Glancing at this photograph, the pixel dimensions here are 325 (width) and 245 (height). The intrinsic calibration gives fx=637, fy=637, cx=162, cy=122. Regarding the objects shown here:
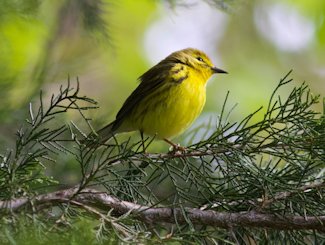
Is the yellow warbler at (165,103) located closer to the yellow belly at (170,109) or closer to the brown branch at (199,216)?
the yellow belly at (170,109)

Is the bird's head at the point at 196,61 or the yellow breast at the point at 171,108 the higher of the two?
the bird's head at the point at 196,61

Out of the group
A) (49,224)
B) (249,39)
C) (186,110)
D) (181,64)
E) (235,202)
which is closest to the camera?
(49,224)

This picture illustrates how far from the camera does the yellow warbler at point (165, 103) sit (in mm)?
3756

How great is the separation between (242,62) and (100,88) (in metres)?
2.00

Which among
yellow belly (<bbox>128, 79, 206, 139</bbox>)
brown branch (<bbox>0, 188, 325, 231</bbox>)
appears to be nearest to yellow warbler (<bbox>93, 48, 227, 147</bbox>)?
yellow belly (<bbox>128, 79, 206, 139</bbox>)

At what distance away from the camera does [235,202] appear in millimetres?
2488

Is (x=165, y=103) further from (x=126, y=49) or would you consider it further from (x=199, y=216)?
(x=126, y=49)

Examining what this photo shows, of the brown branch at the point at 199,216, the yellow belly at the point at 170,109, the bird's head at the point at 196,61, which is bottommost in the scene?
the brown branch at the point at 199,216

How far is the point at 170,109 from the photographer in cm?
375

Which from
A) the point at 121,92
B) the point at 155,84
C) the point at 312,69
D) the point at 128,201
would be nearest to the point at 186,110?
the point at 155,84

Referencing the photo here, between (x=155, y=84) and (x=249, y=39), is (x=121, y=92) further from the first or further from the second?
(x=155, y=84)

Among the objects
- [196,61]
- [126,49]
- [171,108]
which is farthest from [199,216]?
[126,49]

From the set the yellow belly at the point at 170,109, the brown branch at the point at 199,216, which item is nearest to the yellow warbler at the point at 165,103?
the yellow belly at the point at 170,109

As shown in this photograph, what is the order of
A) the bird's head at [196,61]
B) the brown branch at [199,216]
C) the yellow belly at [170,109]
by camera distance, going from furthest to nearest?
the bird's head at [196,61]
the yellow belly at [170,109]
the brown branch at [199,216]
